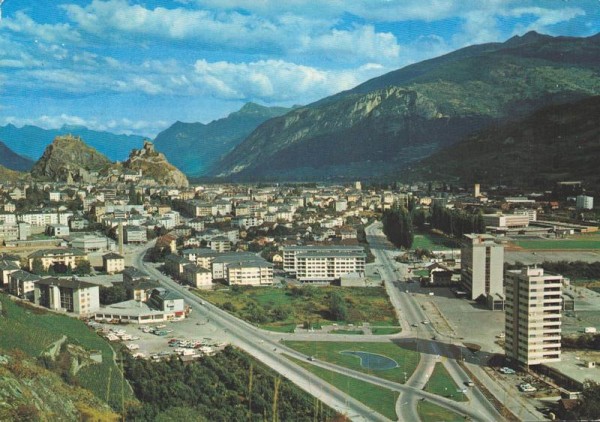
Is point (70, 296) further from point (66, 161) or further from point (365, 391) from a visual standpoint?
point (66, 161)

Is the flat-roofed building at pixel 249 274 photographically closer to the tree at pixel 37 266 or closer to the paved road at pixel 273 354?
the paved road at pixel 273 354

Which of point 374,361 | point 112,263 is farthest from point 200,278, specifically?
point 374,361

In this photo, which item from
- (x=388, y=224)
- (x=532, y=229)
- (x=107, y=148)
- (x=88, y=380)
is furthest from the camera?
(x=107, y=148)

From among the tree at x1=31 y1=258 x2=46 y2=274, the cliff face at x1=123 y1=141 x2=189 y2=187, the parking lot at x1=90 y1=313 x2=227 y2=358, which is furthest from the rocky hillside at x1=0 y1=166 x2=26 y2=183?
the parking lot at x1=90 y1=313 x2=227 y2=358

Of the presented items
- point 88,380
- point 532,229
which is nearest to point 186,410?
point 88,380

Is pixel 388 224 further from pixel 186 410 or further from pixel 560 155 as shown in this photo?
pixel 560 155

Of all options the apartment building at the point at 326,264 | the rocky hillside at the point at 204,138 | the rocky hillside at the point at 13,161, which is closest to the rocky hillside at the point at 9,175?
the rocky hillside at the point at 13,161

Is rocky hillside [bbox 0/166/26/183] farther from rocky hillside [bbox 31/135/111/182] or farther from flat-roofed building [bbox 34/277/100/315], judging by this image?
flat-roofed building [bbox 34/277/100/315]
